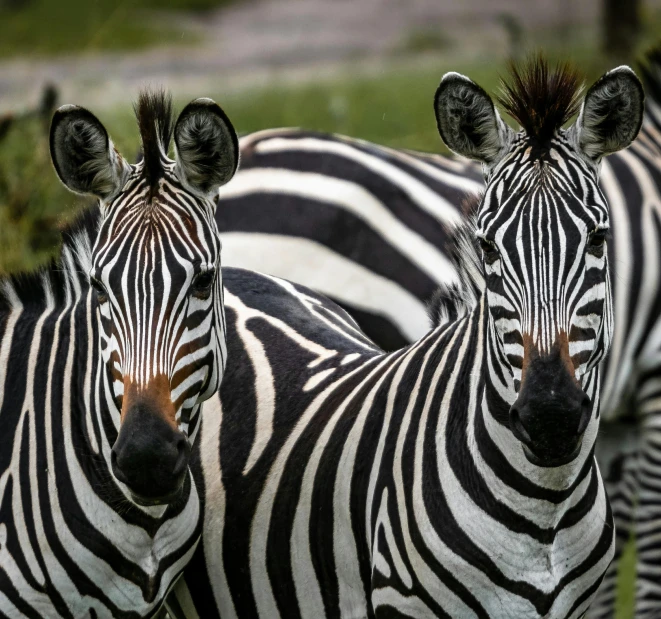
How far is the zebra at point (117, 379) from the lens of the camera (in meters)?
3.68

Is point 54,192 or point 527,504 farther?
point 54,192

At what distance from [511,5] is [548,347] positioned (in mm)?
34659

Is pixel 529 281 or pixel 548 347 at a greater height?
pixel 529 281

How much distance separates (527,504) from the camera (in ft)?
12.2

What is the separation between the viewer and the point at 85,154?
396 cm

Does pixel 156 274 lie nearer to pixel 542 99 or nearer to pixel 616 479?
pixel 542 99

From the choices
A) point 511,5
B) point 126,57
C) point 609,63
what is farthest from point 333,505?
point 511,5

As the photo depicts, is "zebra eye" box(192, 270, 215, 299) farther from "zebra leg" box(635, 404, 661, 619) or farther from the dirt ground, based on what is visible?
the dirt ground

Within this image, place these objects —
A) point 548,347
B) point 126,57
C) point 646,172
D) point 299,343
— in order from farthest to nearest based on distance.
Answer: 1. point 126,57
2. point 646,172
3. point 299,343
4. point 548,347

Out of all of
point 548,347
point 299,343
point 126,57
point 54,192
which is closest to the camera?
point 548,347

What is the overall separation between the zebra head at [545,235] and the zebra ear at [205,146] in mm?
805

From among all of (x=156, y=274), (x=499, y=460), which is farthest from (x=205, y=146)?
(x=499, y=460)

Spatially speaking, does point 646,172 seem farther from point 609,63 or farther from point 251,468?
point 609,63

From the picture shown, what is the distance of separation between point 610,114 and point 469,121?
0.50 meters
